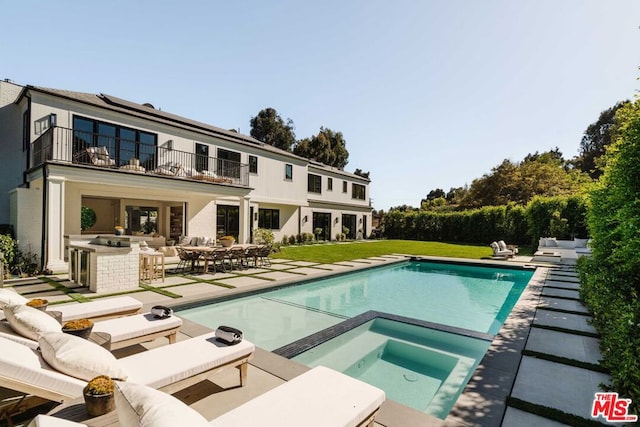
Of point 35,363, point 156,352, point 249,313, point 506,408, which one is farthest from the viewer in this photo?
point 249,313

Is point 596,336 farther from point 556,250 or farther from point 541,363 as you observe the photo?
point 556,250

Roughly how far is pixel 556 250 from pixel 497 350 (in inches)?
641

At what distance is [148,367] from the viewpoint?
2.81 m

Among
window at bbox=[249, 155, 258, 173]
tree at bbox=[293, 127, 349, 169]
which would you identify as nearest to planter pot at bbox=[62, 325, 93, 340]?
window at bbox=[249, 155, 258, 173]

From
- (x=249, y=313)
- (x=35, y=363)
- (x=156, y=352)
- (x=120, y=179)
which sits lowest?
(x=249, y=313)

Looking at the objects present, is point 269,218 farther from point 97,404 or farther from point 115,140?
point 97,404

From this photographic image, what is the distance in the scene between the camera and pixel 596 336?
186 inches

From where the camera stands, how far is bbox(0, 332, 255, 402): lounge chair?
2.16 m

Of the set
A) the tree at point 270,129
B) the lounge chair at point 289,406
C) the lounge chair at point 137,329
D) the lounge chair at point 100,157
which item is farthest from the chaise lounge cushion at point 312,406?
the tree at point 270,129

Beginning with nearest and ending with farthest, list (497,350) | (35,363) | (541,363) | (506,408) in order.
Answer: (35,363), (506,408), (541,363), (497,350)

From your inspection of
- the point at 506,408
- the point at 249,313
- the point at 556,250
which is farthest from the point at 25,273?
the point at 556,250

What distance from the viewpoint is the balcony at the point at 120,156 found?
10586 millimetres

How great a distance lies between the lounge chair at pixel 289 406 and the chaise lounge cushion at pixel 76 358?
1.06m
